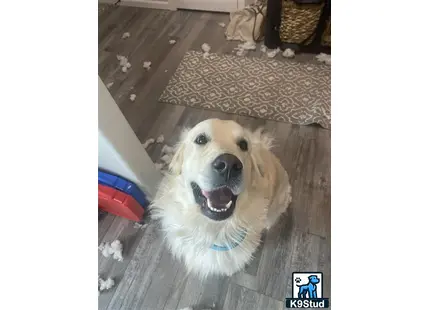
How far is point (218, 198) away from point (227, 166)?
20 cm

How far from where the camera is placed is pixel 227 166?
3.29 ft

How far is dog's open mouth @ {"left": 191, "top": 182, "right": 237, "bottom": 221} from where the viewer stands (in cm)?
113

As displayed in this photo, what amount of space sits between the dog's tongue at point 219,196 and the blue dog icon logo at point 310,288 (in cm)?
66

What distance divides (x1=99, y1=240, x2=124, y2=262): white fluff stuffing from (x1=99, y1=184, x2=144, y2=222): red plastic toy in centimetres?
16

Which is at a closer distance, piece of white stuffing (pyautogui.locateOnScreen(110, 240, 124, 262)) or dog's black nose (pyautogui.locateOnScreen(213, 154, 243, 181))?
dog's black nose (pyautogui.locateOnScreen(213, 154, 243, 181))

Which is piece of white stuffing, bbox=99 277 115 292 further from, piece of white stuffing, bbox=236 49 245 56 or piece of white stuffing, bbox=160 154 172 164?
piece of white stuffing, bbox=236 49 245 56

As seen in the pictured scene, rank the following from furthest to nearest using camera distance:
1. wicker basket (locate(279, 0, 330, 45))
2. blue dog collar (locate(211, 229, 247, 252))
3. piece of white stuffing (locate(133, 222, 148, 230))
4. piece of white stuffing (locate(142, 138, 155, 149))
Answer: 1. wicker basket (locate(279, 0, 330, 45))
2. piece of white stuffing (locate(142, 138, 155, 149))
3. piece of white stuffing (locate(133, 222, 148, 230))
4. blue dog collar (locate(211, 229, 247, 252))

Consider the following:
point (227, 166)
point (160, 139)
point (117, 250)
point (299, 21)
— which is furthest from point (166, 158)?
point (299, 21)

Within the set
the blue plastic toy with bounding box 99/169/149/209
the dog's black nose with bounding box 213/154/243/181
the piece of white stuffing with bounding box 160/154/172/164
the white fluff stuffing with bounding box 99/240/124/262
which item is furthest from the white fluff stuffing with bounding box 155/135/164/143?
the dog's black nose with bounding box 213/154/243/181

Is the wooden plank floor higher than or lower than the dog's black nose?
lower

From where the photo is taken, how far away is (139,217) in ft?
5.28

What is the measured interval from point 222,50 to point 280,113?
0.88m

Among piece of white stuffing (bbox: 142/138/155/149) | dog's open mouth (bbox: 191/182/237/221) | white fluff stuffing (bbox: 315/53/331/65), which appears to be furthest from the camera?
white fluff stuffing (bbox: 315/53/331/65)
